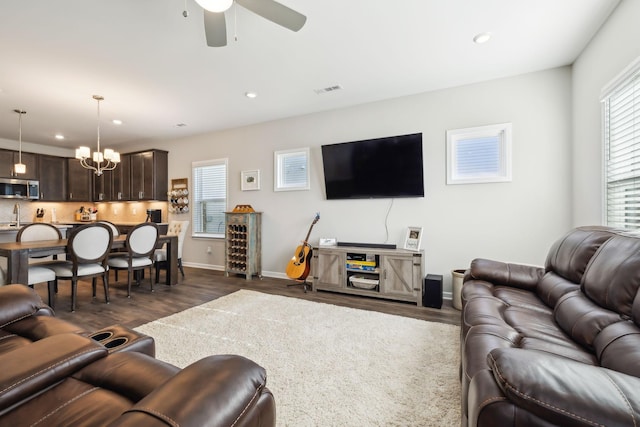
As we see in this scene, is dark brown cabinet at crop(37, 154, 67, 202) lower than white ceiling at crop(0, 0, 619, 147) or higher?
lower

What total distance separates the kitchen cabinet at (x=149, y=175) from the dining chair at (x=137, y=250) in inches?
92.2

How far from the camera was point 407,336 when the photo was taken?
262 centimetres

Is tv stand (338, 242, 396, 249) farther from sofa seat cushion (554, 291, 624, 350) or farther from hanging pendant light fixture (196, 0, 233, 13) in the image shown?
hanging pendant light fixture (196, 0, 233, 13)

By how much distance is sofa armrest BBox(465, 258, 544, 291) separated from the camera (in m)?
2.40

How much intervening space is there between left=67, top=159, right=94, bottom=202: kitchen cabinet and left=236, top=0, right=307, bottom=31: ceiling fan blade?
7559mm

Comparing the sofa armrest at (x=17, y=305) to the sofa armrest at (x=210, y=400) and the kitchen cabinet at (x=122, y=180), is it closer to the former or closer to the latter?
the sofa armrest at (x=210, y=400)

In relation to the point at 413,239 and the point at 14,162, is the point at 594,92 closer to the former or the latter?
the point at 413,239

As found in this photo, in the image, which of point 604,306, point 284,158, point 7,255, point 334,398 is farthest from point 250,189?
point 604,306

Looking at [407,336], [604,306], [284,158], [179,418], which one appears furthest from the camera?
[284,158]

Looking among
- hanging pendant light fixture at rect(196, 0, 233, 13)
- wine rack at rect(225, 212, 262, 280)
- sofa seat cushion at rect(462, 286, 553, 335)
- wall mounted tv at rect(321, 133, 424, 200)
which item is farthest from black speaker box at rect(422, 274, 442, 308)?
hanging pendant light fixture at rect(196, 0, 233, 13)

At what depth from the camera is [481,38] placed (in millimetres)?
2727

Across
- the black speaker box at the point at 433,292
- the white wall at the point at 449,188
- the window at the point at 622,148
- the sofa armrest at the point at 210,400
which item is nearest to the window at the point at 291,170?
the white wall at the point at 449,188

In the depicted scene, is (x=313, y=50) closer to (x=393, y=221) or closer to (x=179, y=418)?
(x=393, y=221)

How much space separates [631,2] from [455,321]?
3.02 metres
